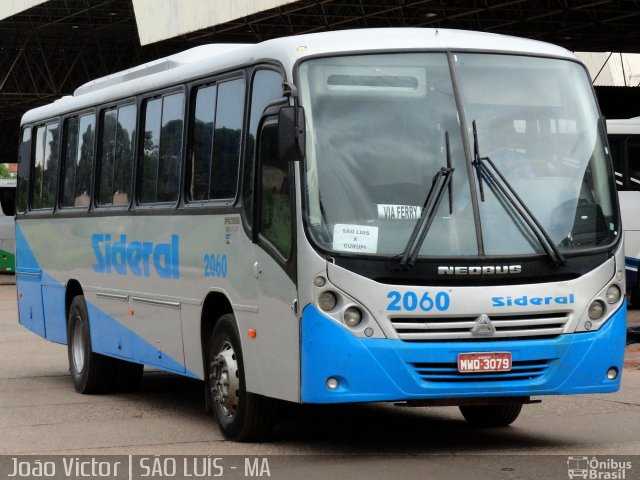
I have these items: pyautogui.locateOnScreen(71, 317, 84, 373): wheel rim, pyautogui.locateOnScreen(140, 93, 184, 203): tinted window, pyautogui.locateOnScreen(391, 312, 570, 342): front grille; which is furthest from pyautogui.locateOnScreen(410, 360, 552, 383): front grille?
pyautogui.locateOnScreen(71, 317, 84, 373): wheel rim

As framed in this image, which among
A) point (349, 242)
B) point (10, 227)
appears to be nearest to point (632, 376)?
point (349, 242)

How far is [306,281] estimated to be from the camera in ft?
30.2

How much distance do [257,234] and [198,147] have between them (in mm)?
1642

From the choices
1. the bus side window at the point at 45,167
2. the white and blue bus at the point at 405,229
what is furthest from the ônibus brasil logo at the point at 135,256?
the bus side window at the point at 45,167

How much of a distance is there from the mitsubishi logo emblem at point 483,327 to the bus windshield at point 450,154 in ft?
1.31

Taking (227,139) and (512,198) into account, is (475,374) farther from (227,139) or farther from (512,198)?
(227,139)

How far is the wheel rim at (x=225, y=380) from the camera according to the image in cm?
1028

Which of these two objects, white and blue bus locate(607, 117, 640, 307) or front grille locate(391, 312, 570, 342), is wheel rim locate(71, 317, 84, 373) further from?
white and blue bus locate(607, 117, 640, 307)

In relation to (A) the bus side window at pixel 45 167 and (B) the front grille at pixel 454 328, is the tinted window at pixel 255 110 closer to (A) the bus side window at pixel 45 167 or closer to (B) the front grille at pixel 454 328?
(B) the front grille at pixel 454 328

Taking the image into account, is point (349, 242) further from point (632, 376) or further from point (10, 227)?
point (10, 227)

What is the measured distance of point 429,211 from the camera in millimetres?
9258

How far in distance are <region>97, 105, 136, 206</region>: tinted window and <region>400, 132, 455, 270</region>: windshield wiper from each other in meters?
4.30

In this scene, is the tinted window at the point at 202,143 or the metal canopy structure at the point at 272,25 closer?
the tinted window at the point at 202,143

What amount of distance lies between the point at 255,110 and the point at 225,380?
1.84m
